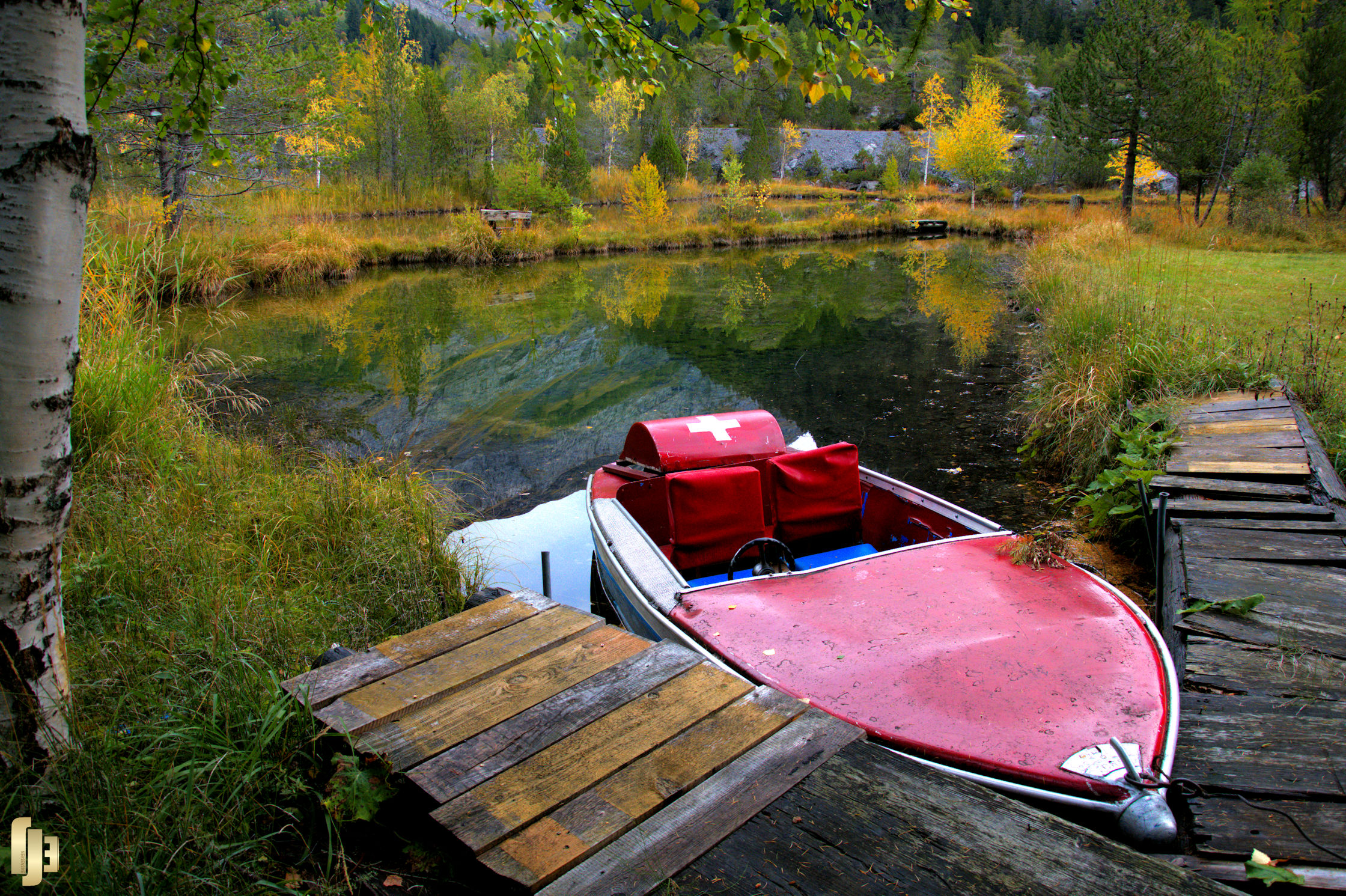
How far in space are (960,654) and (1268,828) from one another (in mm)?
1122

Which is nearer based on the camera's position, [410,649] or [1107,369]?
[410,649]

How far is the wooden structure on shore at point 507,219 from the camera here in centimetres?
2847

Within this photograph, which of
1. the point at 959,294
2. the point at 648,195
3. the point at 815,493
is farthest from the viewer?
the point at 648,195

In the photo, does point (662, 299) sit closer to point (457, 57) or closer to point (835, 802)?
point (835, 802)

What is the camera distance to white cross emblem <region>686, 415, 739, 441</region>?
541 centimetres

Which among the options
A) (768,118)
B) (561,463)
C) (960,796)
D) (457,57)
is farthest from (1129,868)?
(457,57)

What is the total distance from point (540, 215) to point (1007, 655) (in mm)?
31088

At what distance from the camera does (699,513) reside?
14.9ft

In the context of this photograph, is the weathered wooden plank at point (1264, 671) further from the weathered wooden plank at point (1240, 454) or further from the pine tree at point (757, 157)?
the pine tree at point (757, 157)

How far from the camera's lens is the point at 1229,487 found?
15.5 feet

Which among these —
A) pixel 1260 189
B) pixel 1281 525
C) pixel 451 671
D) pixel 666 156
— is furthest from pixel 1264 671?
pixel 666 156

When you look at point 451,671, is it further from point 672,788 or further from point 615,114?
point 615,114

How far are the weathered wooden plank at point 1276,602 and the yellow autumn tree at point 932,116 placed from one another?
53421 mm

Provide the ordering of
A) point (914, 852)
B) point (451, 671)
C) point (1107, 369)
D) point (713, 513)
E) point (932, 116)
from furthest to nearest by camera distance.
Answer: point (932, 116) < point (1107, 369) < point (713, 513) < point (451, 671) < point (914, 852)
